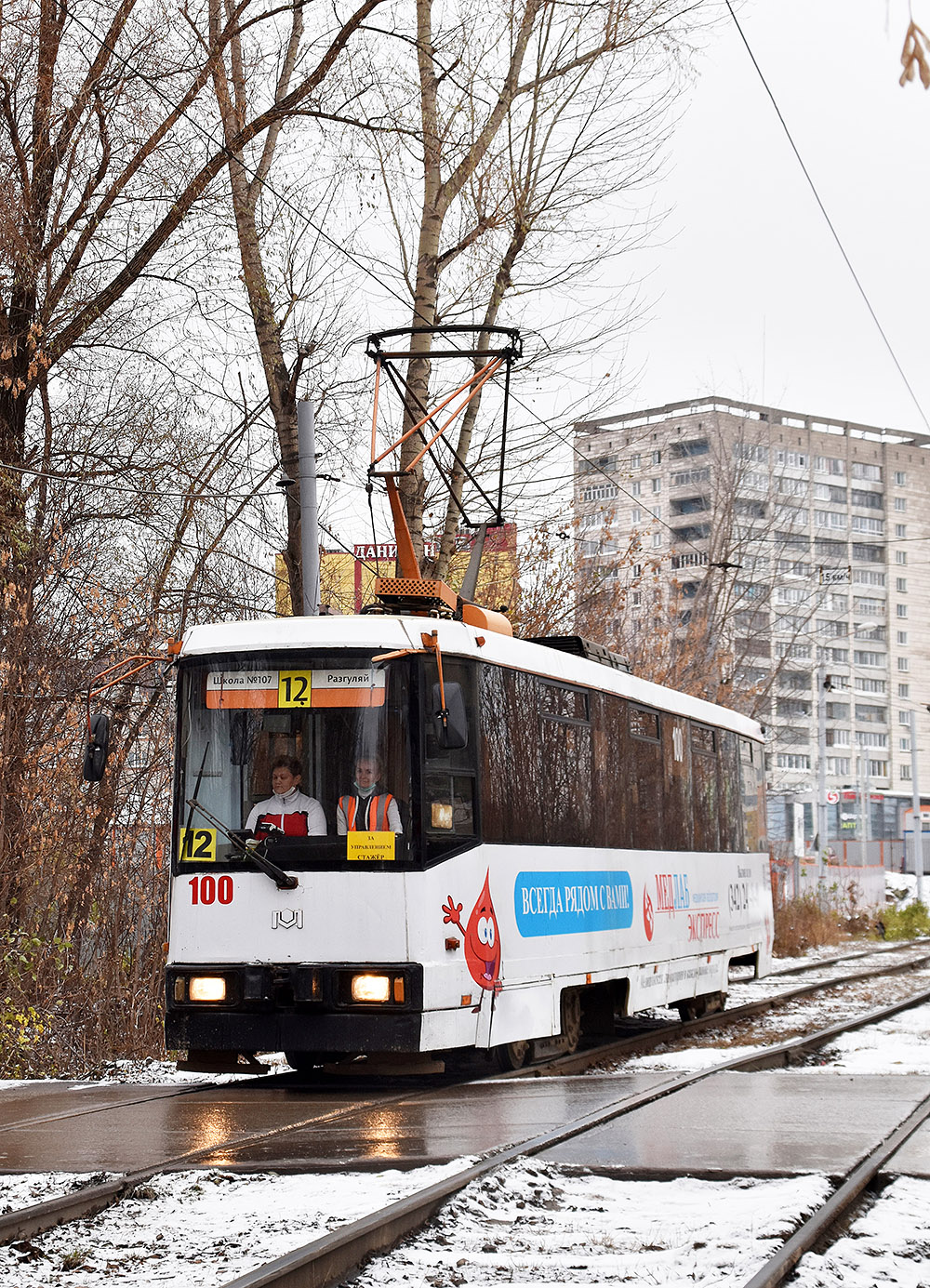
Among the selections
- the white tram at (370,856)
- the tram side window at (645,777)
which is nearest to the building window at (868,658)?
the tram side window at (645,777)

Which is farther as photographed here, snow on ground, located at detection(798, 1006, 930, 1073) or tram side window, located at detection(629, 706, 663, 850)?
tram side window, located at detection(629, 706, 663, 850)

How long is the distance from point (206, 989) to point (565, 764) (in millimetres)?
3439

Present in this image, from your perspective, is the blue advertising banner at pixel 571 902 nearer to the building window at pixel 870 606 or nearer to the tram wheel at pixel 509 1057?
the tram wheel at pixel 509 1057

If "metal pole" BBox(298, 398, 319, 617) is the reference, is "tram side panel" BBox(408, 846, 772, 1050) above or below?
below

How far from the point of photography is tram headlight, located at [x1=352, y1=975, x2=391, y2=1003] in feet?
34.5

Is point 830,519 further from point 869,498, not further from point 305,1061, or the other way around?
point 305,1061

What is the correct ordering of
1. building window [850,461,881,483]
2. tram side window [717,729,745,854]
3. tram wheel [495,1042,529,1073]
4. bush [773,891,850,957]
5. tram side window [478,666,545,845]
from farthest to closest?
building window [850,461,881,483] → bush [773,891,850,957] → tram side window [717,729,745,854] → tram wheel [495,1042,529,1073] → tram side window [478,666,545,845]

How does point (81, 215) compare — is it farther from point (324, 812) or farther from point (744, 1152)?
point (744, 1152)

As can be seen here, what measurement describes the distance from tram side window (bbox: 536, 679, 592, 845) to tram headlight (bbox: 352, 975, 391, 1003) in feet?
7.78

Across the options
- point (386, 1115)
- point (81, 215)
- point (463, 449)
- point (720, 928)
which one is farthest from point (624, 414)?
point (386, 1115)

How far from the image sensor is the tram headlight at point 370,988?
34.5 feet

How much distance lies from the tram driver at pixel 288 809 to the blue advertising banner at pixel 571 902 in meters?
1.69

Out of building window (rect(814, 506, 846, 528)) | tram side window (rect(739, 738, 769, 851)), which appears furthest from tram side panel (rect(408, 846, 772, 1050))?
building window (rect(814, 506, 846, 528))

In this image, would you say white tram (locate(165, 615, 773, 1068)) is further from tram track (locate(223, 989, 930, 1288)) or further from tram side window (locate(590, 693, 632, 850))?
tram track (locate(223, 989, 930, 1288))
